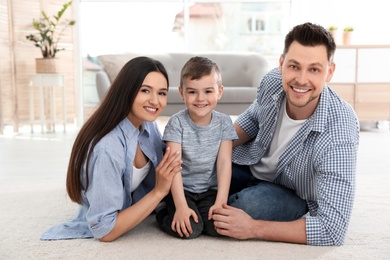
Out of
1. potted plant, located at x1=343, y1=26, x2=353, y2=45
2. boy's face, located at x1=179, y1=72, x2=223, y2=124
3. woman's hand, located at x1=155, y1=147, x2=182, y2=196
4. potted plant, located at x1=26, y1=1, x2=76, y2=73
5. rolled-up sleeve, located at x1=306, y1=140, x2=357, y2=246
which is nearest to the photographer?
rolled-up sleeve, located at x1=306, y1=140, x2=357, y2=246

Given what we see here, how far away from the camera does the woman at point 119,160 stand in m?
1.86

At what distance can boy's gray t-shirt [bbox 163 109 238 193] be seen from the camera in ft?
6.74

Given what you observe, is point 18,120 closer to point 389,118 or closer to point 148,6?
point 148,6

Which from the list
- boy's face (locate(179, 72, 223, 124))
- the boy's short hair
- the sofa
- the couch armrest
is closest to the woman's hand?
boy's face (locate(179, 72, 223, 124))

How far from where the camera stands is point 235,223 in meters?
1.87

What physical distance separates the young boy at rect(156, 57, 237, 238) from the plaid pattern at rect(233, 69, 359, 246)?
226 millimetres

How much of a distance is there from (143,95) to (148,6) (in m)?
4.82

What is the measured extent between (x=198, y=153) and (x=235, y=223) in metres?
0.35

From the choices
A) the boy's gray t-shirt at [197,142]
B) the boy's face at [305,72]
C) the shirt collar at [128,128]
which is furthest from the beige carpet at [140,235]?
the boy's face at [305,72]

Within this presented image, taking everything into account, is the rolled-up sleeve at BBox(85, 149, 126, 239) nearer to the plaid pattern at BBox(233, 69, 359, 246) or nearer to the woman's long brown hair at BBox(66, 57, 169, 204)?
the woman's long brown hair at BBox(66, 57, 169, 204)

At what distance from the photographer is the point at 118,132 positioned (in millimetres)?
1940

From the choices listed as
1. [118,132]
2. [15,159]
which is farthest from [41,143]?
[118,132]

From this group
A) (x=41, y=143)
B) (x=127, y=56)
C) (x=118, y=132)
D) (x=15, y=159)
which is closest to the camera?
(x=118, y=132)

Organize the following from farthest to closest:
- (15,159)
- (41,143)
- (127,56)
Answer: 1. (127,56)
2. (41,143)
3. (15,159)
